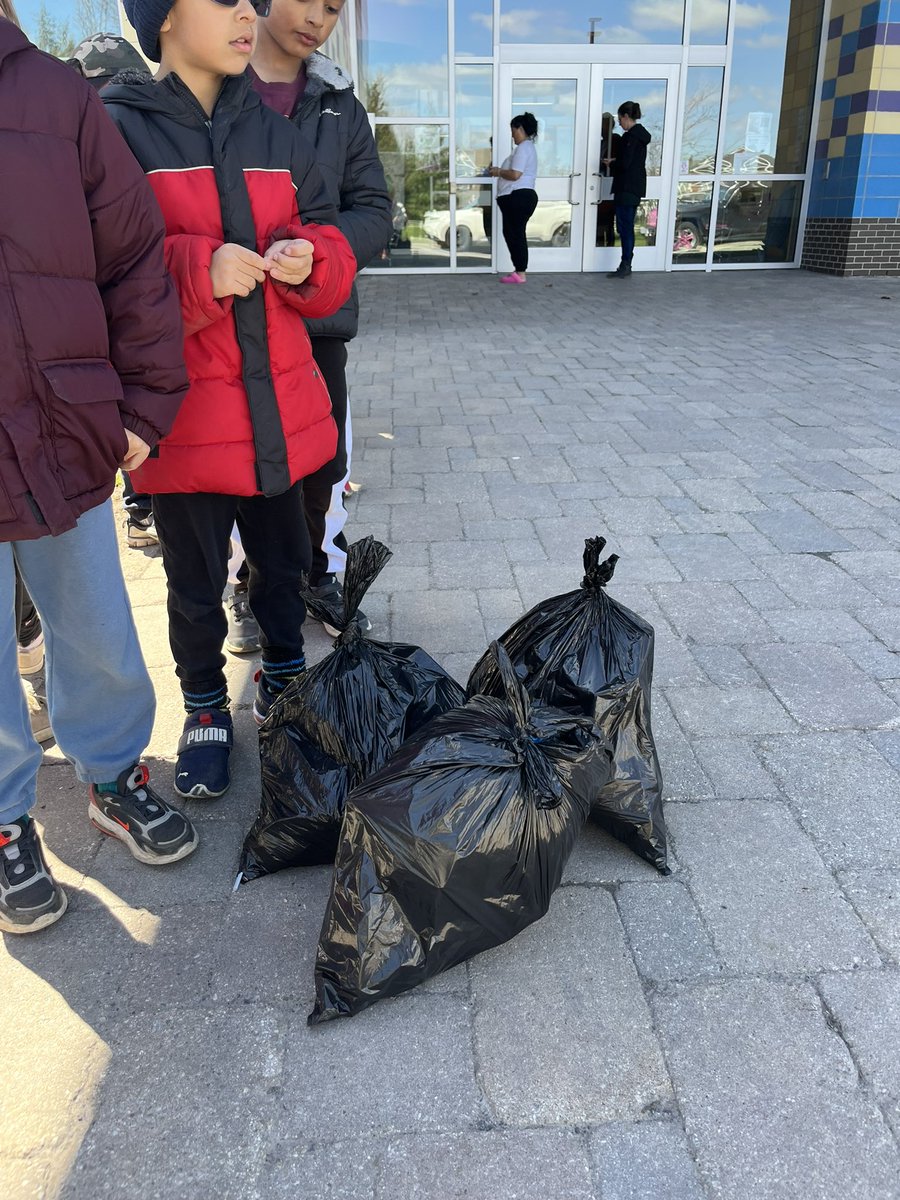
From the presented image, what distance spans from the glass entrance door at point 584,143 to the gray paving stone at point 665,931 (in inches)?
506

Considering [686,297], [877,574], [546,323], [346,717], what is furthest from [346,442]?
[686,297]

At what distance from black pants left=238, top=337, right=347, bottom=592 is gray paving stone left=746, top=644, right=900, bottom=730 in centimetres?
158

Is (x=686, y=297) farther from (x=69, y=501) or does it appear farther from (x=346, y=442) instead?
(x=69, y=501)

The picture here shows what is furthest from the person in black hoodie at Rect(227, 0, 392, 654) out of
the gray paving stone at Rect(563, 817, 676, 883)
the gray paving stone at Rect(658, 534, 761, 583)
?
the gray paving stone at Rect(658, 534, 761, 583)

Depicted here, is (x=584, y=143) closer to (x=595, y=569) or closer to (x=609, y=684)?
(x=595, y=569)

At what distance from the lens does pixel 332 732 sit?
202cm

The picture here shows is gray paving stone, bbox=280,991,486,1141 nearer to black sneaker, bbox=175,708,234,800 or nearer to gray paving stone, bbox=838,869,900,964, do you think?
black sneaker, bbox=175,708,234,800

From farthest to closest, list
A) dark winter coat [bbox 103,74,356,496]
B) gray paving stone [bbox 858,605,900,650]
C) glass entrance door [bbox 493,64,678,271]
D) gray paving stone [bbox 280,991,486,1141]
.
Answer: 1. glass entrance door [bbox 493,64,678,271]
2. gray paving stone [bbox 858,605,900,650]
3. dark winter coat [bbox 103,74,356,496]
4. gray paving stone [bbox 280,991,486,1141]

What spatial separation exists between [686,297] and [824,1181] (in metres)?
10.9

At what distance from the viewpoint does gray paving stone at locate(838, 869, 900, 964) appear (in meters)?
1.87

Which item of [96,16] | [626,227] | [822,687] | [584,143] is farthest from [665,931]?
[584,143]

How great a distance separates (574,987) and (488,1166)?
0.41m

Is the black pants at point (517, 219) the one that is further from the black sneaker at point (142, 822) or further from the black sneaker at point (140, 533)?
the black sneaker at point (142, 822)

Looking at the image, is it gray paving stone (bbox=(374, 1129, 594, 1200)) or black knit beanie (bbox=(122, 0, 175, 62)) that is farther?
black knit beanie (bbox=(122, 0, 175, 62))
